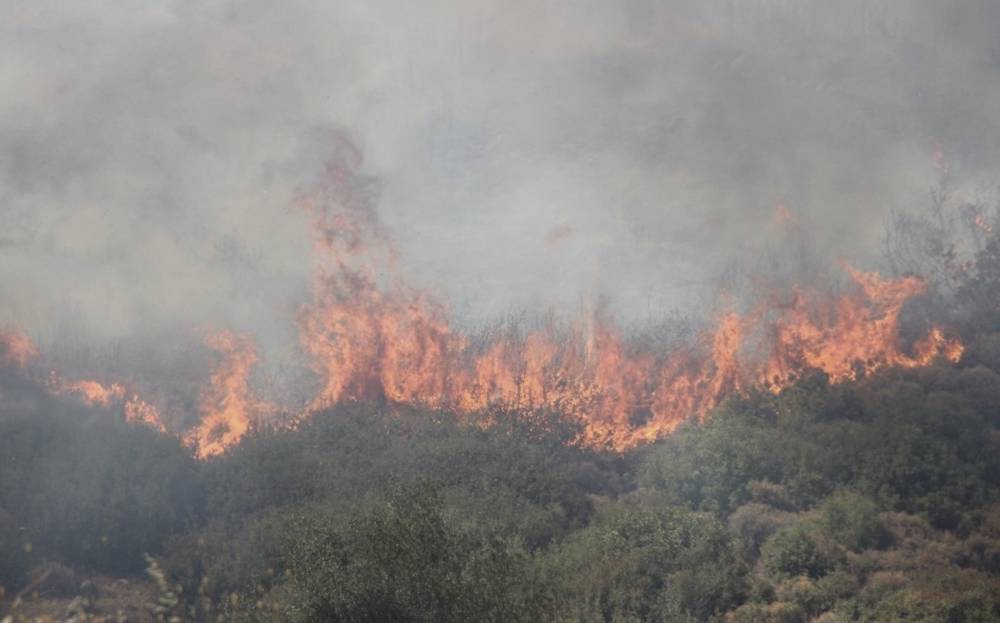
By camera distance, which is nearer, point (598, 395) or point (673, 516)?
point (673, 516)

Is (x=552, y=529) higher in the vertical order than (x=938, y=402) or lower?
lower

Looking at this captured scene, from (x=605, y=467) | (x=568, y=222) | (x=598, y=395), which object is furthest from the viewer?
(x=568, y=222)

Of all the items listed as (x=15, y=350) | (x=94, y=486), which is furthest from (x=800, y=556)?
(x=15, y=350)

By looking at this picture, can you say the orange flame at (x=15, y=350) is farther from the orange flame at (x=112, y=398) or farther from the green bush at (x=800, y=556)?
the green bush at (x=800, y=556)

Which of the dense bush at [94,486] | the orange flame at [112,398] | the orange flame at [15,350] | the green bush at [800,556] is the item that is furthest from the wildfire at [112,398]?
the green bush at [800,556]

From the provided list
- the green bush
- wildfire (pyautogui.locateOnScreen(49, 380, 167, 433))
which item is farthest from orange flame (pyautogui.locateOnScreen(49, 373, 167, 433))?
the green bush

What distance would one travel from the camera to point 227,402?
274 ft

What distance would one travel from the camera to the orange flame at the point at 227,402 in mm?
79375

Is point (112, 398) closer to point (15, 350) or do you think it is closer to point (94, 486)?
point (15, 350)

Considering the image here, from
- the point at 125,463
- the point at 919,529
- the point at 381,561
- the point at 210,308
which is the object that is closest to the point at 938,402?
the point at 919,529

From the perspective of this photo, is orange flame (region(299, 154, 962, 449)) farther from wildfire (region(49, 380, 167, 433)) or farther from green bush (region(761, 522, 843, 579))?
green bush (region(761, 522, 843, 579))

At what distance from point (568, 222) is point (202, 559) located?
5134cm

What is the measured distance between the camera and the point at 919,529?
189 ft

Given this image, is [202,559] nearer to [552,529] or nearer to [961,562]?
[552,529]
